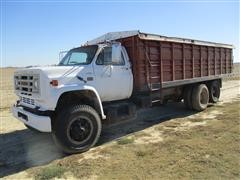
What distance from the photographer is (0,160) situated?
5.49m

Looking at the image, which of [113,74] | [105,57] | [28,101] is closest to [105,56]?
[105,57]

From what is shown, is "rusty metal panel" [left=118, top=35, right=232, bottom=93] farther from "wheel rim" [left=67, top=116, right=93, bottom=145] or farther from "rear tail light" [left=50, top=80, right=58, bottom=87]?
"rear tail light" [left=50, top=80, right=58, bottom=87]

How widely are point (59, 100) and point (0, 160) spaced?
1.71 m

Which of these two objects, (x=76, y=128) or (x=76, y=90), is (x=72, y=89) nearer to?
(x=76, y=90)

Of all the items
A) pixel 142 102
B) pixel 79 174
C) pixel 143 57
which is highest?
pixel 143 57

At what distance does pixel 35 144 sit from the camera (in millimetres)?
6477

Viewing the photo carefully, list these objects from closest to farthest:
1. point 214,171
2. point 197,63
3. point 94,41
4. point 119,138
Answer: point 214,171
point 119,138
point 94,41
point 197,63

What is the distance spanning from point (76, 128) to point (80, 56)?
6.93 feet

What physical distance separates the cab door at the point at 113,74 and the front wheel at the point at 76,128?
782 millimetres

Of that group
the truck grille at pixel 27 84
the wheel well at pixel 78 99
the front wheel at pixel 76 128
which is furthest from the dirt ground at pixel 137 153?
the truck grille at pixel 27 84

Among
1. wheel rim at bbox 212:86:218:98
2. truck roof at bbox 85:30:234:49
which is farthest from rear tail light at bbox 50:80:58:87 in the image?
wheel rim at bbox 212:86:218:98

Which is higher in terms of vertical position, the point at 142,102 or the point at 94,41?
the point at 94,41

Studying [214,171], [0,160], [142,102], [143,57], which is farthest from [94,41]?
[214,171]

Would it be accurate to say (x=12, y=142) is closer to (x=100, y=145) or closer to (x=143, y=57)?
(x=100, y=145)
